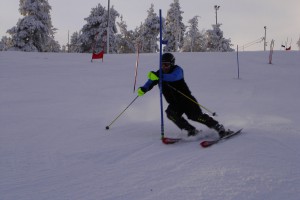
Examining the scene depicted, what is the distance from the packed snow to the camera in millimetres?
2920

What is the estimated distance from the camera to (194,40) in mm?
62875

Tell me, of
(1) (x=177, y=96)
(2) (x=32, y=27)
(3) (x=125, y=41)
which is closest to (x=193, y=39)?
(3) (x=125, y=41)

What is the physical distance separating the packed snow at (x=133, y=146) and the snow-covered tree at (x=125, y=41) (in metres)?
41.5

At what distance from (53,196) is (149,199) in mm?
869

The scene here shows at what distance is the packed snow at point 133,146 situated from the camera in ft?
9.58

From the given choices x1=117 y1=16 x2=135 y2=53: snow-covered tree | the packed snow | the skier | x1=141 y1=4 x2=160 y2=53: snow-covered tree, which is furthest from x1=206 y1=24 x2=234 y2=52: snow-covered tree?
the skier

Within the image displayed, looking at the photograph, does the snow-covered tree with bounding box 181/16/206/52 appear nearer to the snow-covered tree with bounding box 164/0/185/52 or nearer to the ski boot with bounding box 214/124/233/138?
the snow-covered tree with bounding box 164/0/185/52

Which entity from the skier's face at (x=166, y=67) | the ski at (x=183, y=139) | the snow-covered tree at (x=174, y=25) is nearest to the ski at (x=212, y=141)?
the ski at (x=183, y=139)

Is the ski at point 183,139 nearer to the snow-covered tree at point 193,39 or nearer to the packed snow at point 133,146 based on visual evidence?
the packed snow at point 133,146

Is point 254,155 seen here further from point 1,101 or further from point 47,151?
point 1,101

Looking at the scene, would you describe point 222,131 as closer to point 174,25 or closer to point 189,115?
point 189,115

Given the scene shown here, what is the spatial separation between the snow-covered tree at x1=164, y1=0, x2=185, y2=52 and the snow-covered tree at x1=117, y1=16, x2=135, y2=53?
7.05 metres

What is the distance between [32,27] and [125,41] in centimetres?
2468

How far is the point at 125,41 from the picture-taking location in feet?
182
